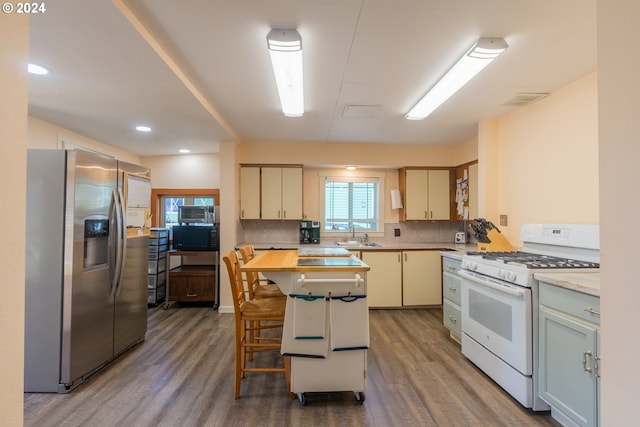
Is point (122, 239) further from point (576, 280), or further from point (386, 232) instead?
point (386, 232)

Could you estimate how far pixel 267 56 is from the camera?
2.04m

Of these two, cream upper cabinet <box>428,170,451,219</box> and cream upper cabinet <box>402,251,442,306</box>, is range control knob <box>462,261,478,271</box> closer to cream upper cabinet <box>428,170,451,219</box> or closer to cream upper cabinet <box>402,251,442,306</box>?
cream upper cabinet <box>402,251,442,306</box>

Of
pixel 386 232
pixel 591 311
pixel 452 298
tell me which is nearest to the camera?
pixel 591 311

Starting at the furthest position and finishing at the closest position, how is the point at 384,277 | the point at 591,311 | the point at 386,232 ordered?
the point at 386,232
the point at 384,277
the point at 591,311

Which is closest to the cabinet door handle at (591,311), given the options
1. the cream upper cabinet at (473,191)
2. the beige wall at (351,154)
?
the cream upper cabinet at (473,191)

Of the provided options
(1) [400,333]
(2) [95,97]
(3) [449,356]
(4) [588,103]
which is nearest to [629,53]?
(4) [588,103]

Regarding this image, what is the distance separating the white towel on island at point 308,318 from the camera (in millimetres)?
1947

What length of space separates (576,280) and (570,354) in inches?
16.6

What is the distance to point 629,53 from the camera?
2.48 ft

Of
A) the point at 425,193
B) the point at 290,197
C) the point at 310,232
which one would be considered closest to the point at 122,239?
the point at 290,197

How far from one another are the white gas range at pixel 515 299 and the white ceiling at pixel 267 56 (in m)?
1.31

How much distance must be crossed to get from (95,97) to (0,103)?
88.4 inches

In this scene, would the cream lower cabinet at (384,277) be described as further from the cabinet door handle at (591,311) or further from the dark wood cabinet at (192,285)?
the cabinet door handle at (591,311)

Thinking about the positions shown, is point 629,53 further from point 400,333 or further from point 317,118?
point 400,333
